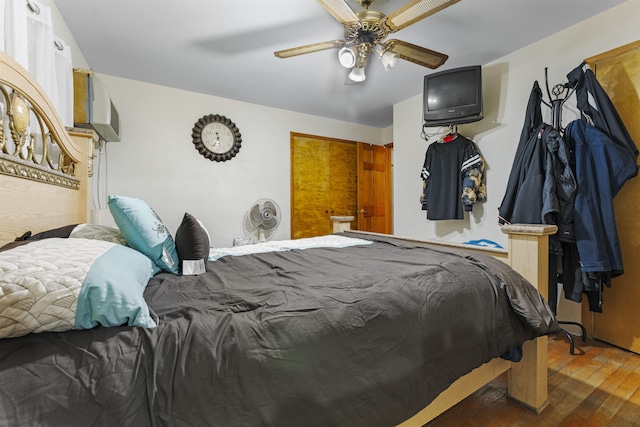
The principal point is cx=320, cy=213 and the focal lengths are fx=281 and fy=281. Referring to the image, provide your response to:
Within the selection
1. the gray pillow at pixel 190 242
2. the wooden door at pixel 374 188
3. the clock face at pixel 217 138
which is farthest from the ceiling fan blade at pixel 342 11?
the wooden door at pixel 374 188

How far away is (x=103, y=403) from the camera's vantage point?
524mm

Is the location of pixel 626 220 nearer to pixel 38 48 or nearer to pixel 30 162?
pixel 30 162

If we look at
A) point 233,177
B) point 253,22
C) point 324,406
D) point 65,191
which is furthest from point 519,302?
point 233,177

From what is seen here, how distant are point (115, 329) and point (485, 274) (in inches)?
50.0

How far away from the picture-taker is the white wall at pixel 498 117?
205 centimetres

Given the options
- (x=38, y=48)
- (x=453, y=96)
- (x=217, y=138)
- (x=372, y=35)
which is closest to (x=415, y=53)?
(x=372, y=35)

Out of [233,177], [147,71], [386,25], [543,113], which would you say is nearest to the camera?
[386,25]

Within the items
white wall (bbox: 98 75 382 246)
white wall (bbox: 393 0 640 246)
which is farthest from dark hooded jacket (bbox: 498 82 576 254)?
white wall (bbox: 98 75 382 246)

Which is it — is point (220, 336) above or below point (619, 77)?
below

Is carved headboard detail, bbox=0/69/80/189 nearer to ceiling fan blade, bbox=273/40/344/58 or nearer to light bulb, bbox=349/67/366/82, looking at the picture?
ceiling fan blade, bbox=273/40/344/58

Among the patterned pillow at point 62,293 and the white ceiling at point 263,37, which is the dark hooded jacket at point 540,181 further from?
the patterned pillow at point 62,293

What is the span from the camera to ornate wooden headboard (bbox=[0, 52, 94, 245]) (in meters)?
0.98

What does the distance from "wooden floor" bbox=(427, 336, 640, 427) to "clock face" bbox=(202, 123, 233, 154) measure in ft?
10.9

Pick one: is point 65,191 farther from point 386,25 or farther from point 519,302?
point 519,302
